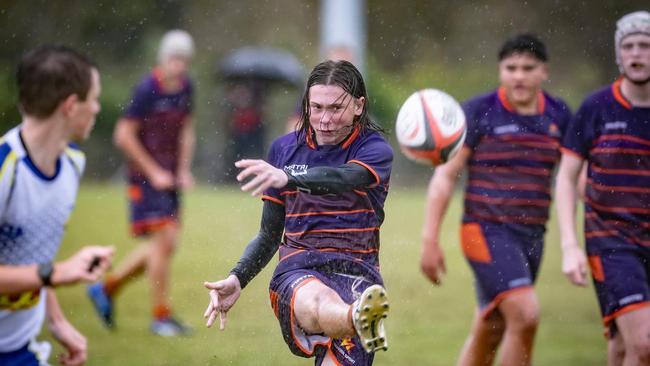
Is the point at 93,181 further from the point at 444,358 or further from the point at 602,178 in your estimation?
the point at 602,178

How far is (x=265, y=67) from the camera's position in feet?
82.0

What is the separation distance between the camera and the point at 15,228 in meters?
3.81

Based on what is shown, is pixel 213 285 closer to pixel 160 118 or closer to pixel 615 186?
pixel 615 186

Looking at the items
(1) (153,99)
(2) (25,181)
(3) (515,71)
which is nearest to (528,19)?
(1) (153,99)

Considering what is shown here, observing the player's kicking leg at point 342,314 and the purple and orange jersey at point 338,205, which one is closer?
the player's kicking leg at point 342,314

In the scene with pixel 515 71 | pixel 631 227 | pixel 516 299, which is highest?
pixel 515 71

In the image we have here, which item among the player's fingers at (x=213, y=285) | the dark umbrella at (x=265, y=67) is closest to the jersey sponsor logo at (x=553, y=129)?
the player's fingers at (x=213, y=285)

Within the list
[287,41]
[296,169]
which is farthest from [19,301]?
[287,41]

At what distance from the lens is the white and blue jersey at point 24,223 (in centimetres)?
377

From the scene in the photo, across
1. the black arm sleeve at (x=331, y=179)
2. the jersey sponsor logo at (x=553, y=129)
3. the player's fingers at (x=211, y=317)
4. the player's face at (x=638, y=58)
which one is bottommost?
the player's fingers at (x=211, y=317)

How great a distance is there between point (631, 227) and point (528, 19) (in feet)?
64.6

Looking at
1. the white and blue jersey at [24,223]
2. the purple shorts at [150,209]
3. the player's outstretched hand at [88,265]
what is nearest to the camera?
the player's outstretched hand at [88,265]

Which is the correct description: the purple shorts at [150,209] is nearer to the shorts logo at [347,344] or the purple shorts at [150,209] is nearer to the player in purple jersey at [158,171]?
the player in purple jersey at [158,171]

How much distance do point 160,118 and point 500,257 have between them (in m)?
3.66
